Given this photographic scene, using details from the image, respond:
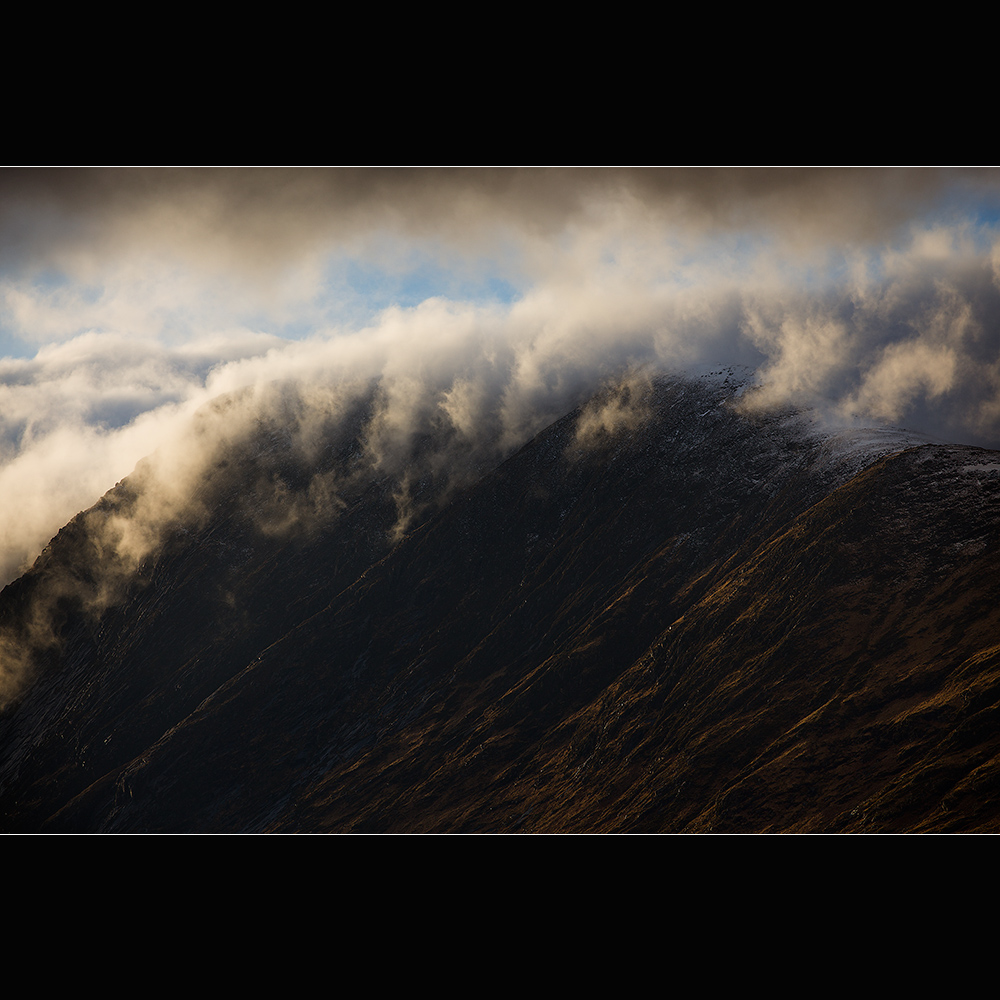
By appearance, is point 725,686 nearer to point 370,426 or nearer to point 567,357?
point 567,357

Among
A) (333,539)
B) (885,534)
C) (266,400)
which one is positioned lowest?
(885,534)

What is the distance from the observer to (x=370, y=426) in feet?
495

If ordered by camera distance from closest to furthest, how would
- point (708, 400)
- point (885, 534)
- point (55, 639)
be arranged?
point (885, 534) → point (708, 400) → point (55, 639)

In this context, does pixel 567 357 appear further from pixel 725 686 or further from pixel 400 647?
pixel 725 686

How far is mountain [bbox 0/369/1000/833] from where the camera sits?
61.1 metres

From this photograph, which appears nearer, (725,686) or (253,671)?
(725,686)

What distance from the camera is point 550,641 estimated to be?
104m

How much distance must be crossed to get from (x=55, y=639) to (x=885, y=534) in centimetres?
16905

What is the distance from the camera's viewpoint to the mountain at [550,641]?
61125 mm
